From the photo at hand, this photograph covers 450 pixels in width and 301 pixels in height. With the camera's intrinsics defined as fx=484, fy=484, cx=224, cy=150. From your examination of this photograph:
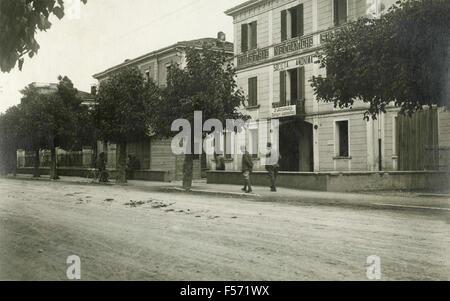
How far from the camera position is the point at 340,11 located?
23.2 metres

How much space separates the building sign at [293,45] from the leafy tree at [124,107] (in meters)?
7.28

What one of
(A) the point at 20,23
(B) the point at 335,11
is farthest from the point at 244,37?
(A) the point at 20,23

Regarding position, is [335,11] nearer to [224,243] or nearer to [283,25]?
[283,25]

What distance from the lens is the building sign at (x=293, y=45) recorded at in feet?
81.1

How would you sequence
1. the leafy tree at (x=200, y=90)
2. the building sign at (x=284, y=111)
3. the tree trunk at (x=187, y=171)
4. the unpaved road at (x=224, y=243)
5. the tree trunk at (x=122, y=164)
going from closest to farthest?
the unpaved road at (x=224, y=243), the leafy tree at (x=200, y=90), the tree trunk at (x=187, y=171), the building sign at (x=284, y=111), the tree trunk at (x=122, y=164)

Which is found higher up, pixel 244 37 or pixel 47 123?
pixel 244 37

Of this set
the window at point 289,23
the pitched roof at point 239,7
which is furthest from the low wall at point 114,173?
the pitched roof at point 239,7

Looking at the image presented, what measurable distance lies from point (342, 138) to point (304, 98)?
2960 mm

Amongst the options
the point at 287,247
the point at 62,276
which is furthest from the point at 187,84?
the point at 62,276

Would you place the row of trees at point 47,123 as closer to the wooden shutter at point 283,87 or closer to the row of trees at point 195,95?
the row of trees at point 195,95
